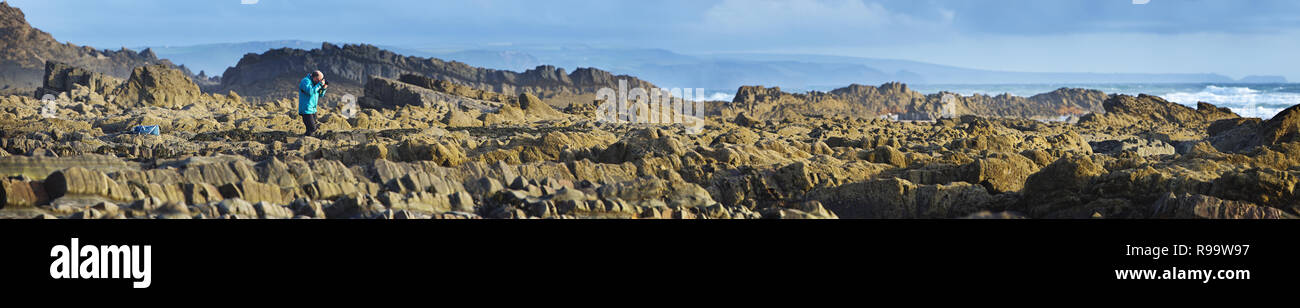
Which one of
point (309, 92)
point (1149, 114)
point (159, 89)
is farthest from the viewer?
point (1149, 114)

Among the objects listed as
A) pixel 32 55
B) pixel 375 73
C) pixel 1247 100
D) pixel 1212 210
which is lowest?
pixel 1212 210

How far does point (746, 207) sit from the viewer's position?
29.7 ft

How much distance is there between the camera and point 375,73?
65.4 m

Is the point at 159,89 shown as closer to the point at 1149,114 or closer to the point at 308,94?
the point at 308,94

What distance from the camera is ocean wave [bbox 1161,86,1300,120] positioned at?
191ft

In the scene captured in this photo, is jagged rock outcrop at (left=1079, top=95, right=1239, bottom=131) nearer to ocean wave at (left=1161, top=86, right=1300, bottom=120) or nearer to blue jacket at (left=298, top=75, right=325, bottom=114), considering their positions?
blue jacket at (left=298, top=75, right=325, bottom=114)

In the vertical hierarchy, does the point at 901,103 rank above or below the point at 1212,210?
above

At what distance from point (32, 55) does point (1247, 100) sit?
271 feet

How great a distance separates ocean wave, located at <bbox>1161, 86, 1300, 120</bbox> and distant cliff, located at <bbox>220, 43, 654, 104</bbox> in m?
37.6

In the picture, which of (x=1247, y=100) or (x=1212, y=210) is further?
(x=1247, y=100)

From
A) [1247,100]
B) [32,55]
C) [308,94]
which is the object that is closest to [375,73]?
[32,55]

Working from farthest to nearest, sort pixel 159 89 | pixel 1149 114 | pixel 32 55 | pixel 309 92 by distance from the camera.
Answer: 1. pixel 32 55
2. pixel 1149 114
3. pixel 159 89
4. pixel 309 92
